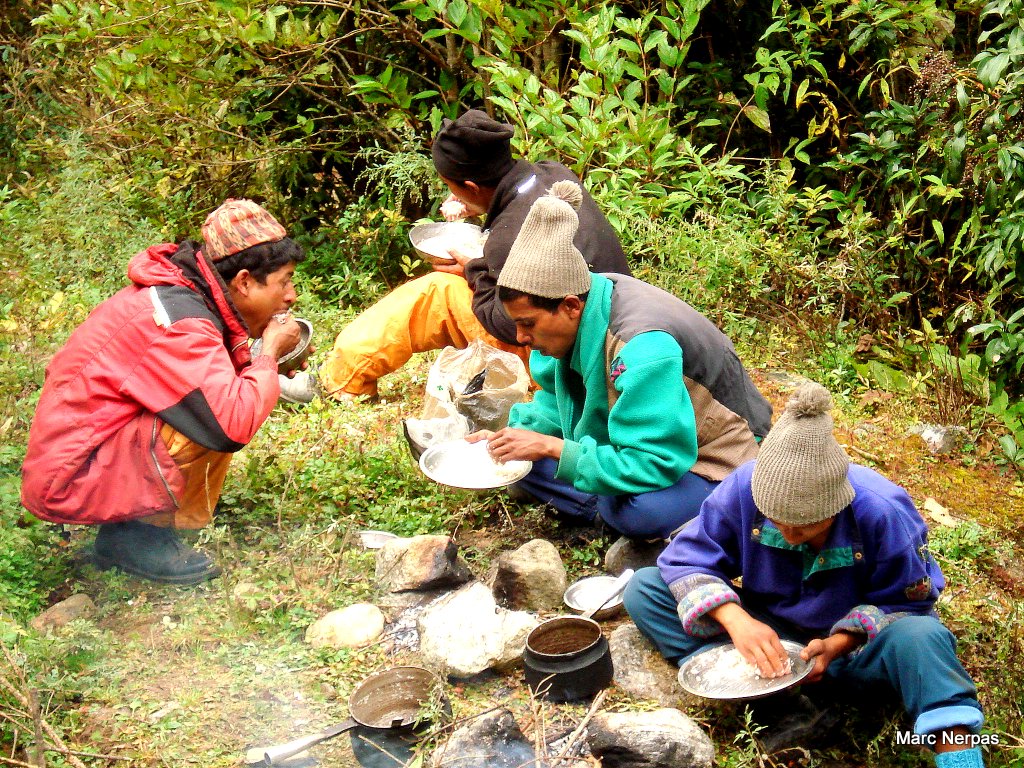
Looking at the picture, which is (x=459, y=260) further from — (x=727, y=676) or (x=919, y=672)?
(x=919, y=672)

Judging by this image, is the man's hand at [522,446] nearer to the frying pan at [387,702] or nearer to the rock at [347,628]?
the rock at [347,628]

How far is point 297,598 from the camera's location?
138 inches

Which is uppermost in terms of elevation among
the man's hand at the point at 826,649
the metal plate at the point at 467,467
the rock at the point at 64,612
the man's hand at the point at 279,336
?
the man's hand at the point at 279,336

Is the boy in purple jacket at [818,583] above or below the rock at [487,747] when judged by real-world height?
above

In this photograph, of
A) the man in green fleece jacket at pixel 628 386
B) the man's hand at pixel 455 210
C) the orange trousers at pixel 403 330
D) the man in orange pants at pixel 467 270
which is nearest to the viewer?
the man in green fleece jacket at pixel 628 386

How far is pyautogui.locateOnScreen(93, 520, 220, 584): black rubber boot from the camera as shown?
12.0 feet

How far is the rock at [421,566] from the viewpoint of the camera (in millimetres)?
3604

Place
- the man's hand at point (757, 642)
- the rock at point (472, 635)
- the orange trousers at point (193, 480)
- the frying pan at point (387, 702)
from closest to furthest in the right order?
the man's hand at point (757, 642) < the frying pan at point (387, 702) < the rock at point (472, 635) < the orange trousers at point (193, 480)

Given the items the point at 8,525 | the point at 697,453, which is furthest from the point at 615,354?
the point at 8,525

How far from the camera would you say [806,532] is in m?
2.62

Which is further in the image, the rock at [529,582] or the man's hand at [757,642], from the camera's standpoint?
the rock at [529,582]

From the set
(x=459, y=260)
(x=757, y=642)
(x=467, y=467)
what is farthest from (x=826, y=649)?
(x=459, y=260)

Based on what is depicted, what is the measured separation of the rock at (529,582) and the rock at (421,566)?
0.19m

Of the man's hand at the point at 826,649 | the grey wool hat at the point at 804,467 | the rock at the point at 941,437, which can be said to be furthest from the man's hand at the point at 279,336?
the rock at the point at 941,437
